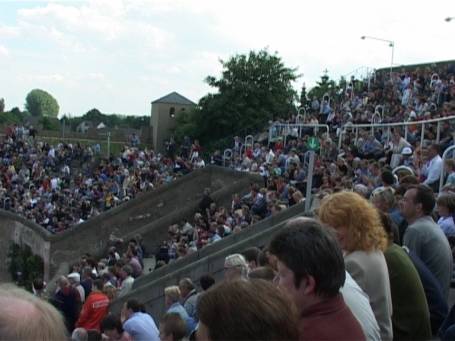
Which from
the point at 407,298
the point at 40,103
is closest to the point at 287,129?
the point at 407,298

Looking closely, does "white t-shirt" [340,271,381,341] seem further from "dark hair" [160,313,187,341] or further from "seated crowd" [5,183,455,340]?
"dark hair" [160,313,187,341]

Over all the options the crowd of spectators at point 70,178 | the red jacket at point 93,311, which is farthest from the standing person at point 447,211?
the crowd of spectators at point 70,178

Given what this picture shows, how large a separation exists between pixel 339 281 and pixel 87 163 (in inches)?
1374

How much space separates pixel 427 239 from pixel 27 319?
3.71 metres

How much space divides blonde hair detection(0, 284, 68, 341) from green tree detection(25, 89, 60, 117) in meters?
180

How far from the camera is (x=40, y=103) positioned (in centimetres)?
17688

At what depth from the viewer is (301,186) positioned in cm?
1675

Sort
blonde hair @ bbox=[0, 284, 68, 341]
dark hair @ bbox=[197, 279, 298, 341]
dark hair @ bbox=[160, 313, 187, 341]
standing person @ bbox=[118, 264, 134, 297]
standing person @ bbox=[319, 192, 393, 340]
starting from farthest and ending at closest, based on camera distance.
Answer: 1. standing person @ bbox=[118, 264, 134, 297]
2. dark hair @ bbox=[160, 313, 187, 341]
3. standing person @ bbox=[319, 192, 393, 340]
4. dark hair @ bbox=[197, 279, 298, 341]
5. blonde hair @ bbox=[0, 284, 68, 341]

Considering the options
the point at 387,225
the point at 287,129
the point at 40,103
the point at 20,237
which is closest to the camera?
the point at 387,225

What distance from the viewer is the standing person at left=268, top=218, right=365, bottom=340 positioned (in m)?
2.84

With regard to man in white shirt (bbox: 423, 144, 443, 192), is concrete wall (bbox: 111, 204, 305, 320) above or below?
below

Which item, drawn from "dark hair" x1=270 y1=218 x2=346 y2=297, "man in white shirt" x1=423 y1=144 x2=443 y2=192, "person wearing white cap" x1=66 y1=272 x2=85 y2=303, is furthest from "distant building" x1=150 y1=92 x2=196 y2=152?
"dark hair" x1=270 y1=218 x2=346 y2=297

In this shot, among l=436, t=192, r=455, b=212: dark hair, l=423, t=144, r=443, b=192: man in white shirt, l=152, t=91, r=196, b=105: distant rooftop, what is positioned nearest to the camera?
l=436, t=192, r=455, b=212: dark hair

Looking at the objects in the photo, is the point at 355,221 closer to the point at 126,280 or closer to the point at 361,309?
the point at 361,309
